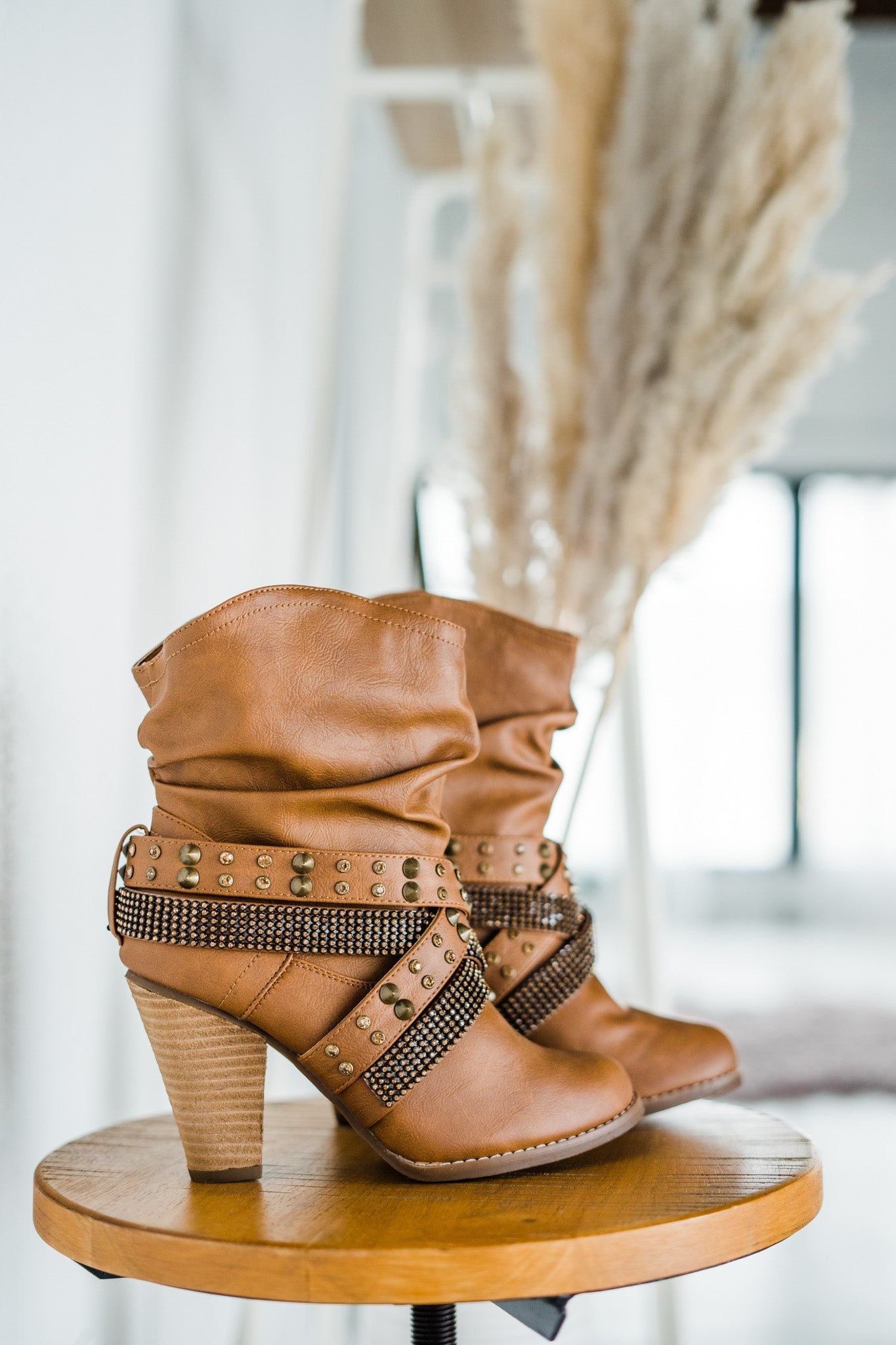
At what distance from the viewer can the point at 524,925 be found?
2.52 ft

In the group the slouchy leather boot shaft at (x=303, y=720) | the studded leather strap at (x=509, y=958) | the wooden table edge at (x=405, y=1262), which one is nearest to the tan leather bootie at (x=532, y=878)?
the studded leather strap at (x=509, y=958)

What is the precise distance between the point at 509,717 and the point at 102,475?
380 millimetres

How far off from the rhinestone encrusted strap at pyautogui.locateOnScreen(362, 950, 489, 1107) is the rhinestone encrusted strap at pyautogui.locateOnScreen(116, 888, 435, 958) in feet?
0.12

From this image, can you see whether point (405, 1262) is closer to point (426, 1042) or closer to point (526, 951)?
point (426, 1042)

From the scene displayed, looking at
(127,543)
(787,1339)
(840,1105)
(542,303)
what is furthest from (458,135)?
(840,1105)

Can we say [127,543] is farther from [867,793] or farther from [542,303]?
[867,793]

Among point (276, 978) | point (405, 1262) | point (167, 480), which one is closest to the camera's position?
point (405, 1262)

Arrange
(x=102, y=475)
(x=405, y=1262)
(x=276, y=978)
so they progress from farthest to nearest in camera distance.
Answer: (x=102, y=475), (x=276, y=978), (x=405, y=1262)

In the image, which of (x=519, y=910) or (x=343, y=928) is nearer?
(x=343, y=928)

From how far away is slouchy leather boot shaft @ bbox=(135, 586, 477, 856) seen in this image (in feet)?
2.10

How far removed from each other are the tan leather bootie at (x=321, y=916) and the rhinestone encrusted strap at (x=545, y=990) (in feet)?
0.30

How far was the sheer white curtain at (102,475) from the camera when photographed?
79 centimetres

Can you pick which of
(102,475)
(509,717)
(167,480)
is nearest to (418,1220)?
(509,717)

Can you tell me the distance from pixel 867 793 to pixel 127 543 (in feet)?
19.8
